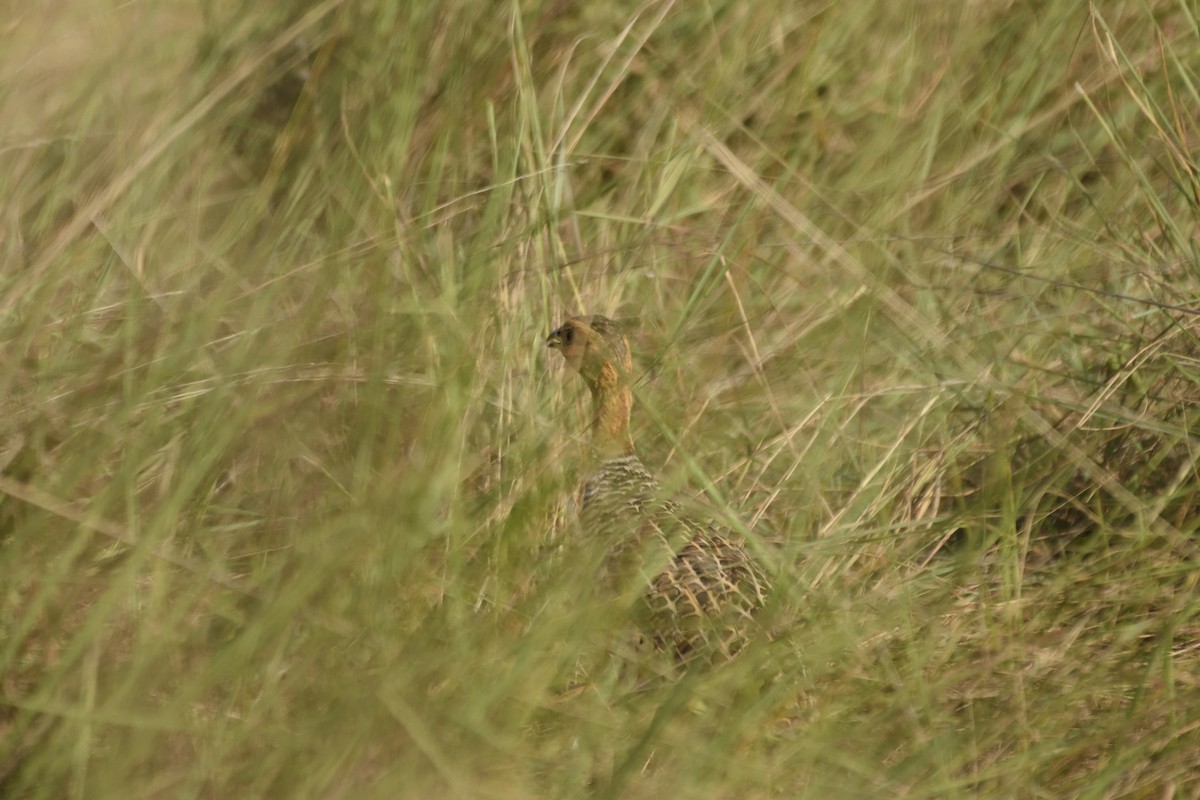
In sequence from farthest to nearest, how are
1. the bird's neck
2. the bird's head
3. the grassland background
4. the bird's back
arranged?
1. the bird's head
2. the bird's neck
3. the bird's back
4. the grassland background

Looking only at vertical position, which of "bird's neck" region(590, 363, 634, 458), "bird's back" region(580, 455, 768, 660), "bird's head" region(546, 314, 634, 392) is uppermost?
"bird's head" region(546, 314, 634, 392)

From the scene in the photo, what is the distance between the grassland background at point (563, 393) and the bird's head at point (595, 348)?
0.17ft

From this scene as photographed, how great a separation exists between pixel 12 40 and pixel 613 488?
1.65 meters

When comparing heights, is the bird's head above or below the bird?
above

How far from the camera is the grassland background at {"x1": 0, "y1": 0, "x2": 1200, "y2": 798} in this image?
182 centimetres

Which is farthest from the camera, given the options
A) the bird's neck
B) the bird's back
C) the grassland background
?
the bird's neck

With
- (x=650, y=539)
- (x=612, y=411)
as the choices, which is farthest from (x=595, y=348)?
(x=650, y=539)

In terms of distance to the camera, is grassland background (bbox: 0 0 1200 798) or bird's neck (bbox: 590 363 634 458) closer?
grassland background (bbox: 0 0 1200 798)

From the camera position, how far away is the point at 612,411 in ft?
8.67

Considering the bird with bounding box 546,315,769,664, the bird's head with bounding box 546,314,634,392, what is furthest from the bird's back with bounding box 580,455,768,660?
the bird's head with bounding box 546,314,634,392

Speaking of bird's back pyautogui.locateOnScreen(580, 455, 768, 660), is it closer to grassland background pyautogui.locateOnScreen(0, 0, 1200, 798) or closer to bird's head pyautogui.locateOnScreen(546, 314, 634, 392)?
grassland background pyautogui.locateOnScreen(0, 0, 1200, 798)

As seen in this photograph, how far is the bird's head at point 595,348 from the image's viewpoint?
2.68m

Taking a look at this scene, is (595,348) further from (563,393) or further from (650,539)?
(650,539)

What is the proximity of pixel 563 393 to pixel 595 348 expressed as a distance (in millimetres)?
177
